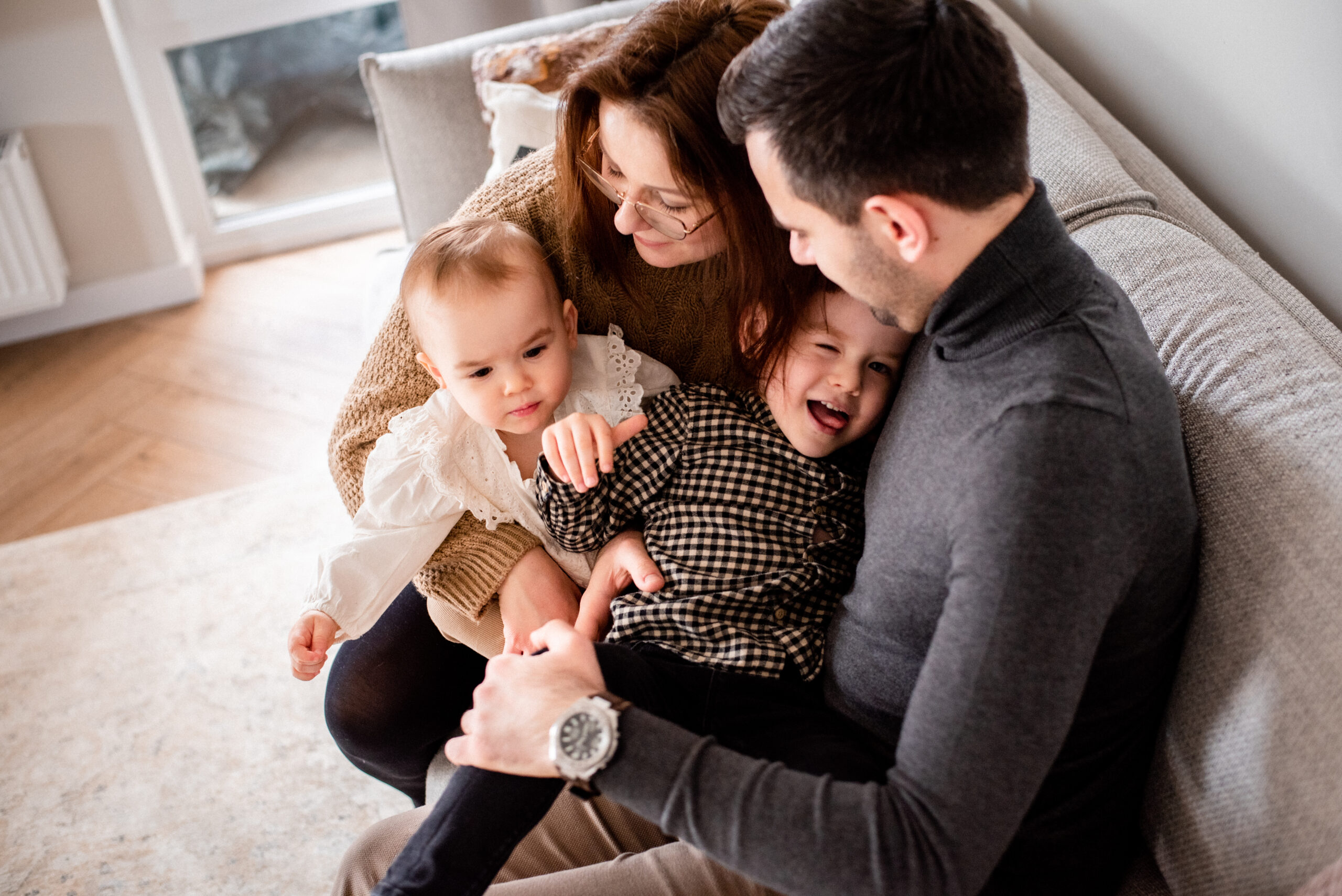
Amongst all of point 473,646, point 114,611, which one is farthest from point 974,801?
point 114,611

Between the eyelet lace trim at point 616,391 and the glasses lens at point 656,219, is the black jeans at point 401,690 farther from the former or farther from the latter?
the glasses lens at point 656,219

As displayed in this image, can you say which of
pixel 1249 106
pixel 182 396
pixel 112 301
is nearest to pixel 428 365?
pixel 1249 106

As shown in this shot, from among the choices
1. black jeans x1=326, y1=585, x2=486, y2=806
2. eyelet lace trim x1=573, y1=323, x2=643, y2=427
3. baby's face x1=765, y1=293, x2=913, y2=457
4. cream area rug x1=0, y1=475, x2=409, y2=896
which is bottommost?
cream area rug x1=0, y1=475, x2=409, y2=896

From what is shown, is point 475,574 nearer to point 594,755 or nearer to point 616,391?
point 616,391

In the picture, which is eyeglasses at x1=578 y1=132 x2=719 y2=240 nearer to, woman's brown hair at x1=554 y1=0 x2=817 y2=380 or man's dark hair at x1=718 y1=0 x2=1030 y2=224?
woman's brown hair at x1=554 y1=0 x2=817 y2=380

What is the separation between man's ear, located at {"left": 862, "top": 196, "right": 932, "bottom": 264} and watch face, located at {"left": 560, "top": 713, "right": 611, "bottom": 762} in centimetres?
52

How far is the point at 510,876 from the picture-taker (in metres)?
1.24

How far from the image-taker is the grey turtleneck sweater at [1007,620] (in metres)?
0.87

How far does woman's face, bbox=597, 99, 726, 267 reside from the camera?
127 centimetres

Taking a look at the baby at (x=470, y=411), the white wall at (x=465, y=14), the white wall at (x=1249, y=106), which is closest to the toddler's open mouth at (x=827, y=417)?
the baby at (x=470, y=411)

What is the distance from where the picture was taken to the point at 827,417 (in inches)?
51.4

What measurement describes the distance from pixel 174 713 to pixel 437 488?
3.35 feet

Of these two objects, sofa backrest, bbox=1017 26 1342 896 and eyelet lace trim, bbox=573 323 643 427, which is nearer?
sofa backrest, bbox=1017 26 1342 896

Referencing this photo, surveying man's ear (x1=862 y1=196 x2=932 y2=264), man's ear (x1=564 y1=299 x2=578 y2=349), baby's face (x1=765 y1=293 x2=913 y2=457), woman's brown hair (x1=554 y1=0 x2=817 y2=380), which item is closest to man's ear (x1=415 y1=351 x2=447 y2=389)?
man's ear (x1=564 y1=299 x2=578 y2=349)
